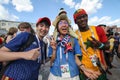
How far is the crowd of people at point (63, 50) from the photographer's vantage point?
8.70ft

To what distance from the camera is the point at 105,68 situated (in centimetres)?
377

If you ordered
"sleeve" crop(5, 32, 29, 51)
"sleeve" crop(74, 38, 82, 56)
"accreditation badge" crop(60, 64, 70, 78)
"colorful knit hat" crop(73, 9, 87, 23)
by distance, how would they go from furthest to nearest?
"colorful knit hat" crop(73, 9, 87, 23), "sleeve" crop(74, 38, 82, 56), "accreditation badge" crop(60, 64, 70, 78), "sleeve" crop(5, 32, 29, 51)

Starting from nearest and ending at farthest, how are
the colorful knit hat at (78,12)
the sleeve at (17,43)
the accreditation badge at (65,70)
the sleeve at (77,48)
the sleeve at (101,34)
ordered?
the sleeve at (17,43), the accreditation badge at (65,70), the sleeve at (77,48), the sleeve at (101,34), the colorful knit hat at (78,12)

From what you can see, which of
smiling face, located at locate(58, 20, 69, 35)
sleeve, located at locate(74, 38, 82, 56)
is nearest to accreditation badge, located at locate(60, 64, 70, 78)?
sleeve, located at locate(74, 38, 82, 56)

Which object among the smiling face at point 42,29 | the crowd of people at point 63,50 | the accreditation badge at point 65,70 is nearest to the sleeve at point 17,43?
the crowd of people at point 63,50

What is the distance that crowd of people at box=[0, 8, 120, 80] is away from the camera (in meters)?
2.65

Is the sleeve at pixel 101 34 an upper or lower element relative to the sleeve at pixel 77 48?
upper

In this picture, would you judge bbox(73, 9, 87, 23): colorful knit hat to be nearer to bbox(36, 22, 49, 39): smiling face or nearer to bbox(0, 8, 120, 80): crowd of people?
bbox(0, 8, 120, 80): crowd of people

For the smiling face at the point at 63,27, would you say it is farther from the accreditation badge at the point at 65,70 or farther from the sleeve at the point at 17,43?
the sleeve at the point at 17,43

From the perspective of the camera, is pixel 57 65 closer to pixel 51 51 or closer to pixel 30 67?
pixel 51 51

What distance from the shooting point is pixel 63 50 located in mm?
3379

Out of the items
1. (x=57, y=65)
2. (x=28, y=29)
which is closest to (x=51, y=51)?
(x=57, y=65)

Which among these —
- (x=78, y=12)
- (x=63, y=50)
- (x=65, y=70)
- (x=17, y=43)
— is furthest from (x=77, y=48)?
(x=17, y=43)

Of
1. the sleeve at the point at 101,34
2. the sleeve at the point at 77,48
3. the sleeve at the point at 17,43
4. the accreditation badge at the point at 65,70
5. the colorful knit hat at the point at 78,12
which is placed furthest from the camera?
the colorful knit hat at the point at 78,12
